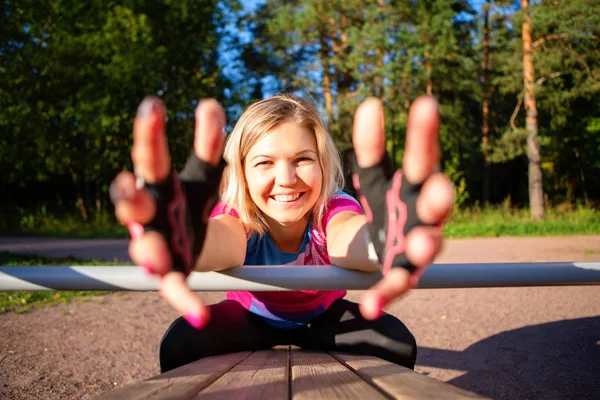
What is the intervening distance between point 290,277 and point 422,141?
0.49m

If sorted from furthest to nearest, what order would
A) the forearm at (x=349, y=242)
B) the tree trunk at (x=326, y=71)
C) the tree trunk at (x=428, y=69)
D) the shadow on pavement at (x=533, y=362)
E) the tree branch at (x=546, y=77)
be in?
the tree trunk at (x=326, y=71) → the tree trunk at (x=428, y=69) → the tree branch at (x=546, y=77) → the shadow on pavement at (x=533, y=362) → the forearm at (x=349, y=242)

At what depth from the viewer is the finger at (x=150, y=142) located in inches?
30.3

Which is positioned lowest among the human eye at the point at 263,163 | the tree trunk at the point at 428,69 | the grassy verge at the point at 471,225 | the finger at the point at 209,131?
the grassy verge at the point at 471,225

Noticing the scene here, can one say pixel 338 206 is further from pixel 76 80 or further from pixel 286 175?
pixel 76 80

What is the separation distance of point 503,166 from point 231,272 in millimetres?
19946

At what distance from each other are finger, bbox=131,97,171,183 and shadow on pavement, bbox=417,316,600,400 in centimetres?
189

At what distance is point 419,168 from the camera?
2.82ft

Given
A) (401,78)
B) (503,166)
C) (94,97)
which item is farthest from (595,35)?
(94,97)

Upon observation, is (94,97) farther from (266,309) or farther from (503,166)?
→ (503,166)

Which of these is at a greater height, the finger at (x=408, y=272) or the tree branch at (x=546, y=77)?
the tree branch at (x=546, y=77)

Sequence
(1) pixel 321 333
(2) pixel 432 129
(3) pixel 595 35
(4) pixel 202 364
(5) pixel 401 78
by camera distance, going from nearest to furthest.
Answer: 1. (2) pixel 432 129
2. (4) pixel 202 364
3. (1) pixel 321 333
4. (3) pixel 595 35
5. (5) pixel 401 78

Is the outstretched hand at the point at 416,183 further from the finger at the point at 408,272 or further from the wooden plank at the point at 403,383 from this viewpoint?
the wooden plank at the point at 403,383

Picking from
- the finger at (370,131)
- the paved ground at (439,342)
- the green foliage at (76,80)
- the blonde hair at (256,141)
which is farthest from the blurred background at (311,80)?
the finger at (370,131)

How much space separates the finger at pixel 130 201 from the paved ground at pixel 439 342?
5.34ft
